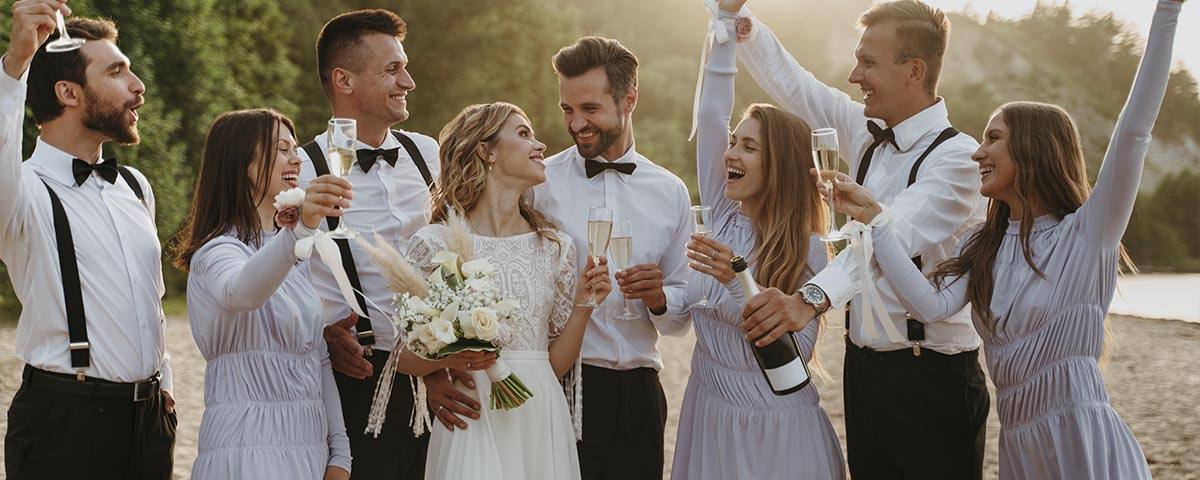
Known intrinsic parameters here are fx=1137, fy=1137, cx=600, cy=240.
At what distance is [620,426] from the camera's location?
16.6 feet

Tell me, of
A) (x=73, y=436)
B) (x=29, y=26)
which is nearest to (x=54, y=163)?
(x=29, y=26)

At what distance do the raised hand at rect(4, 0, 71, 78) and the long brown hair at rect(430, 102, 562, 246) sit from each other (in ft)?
5.03

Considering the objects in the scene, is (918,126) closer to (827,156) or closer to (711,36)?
(711,36)

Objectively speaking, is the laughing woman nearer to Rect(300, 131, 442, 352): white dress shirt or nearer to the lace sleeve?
Rect(300, 131, 442, 352): white dress shirt

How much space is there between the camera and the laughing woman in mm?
4055

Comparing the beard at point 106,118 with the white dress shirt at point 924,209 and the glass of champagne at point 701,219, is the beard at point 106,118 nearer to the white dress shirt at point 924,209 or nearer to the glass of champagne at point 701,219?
the glass of champagne at point 701,219

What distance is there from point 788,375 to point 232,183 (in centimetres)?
221

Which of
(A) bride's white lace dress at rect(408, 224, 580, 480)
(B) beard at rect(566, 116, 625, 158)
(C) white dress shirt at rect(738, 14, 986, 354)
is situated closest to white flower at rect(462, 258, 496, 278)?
(A) bride's white lace dress at rect(408, 224, 580, 480)

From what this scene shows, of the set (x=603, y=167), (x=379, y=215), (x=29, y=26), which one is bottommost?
(x=379, y=215)

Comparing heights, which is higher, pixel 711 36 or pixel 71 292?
pixel 711 36

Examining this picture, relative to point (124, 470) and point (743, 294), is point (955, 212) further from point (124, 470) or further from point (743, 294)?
point (124, 470)

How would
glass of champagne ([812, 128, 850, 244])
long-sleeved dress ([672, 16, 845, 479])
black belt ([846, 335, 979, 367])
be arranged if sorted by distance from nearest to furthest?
glass of champagne ([812, 128, 850, 244])
long-sleeved dress ([672, 16, 845, 479])
black belt ([846, 335, 979, 367])

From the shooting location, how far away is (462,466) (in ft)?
14.0

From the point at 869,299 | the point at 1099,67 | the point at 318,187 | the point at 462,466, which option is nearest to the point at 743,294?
the point at 869,299
